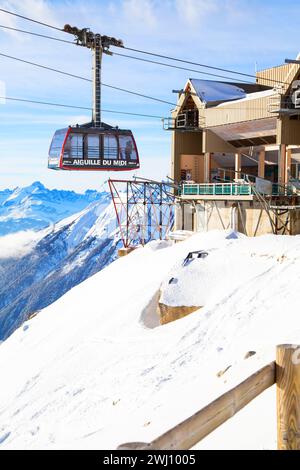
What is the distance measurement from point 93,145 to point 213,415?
28.7 m

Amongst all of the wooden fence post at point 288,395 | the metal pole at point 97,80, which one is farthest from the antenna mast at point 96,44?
the wooden fence post at point 288,395

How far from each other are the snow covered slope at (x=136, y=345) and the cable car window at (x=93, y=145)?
957cm

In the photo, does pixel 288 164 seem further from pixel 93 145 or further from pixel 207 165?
pixel 93 145

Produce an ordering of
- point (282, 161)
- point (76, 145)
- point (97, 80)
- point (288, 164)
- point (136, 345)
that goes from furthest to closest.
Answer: point (288, 164) < point (76, 145) < point (97, 80) < point (282, 161) < point (136, 345)

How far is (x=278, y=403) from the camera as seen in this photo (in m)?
4.88

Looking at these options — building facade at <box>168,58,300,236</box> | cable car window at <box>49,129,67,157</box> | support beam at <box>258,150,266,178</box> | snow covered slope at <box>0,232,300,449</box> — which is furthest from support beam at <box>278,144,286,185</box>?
cable car window at <box>49,129,67,157</box>

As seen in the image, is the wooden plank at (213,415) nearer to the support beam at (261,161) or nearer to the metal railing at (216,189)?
the metal railing at (216,189)

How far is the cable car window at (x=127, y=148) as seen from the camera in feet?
107

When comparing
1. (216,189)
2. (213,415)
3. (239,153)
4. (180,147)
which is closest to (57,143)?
(216,189)

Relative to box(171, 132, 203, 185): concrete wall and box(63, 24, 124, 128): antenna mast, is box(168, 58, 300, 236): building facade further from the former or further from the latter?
box(63, 24, 124, 128): antenna mast

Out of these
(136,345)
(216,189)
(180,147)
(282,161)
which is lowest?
(136,345)

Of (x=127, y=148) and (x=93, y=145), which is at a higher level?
(x=93, y=145)

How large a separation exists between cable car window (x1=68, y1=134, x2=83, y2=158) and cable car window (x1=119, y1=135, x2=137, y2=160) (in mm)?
2235

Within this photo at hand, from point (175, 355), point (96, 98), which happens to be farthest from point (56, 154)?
point (175, 355)
